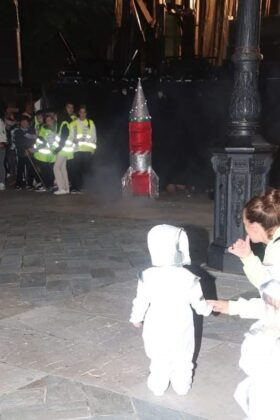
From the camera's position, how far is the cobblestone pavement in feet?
11.2

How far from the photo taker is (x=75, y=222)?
913cm

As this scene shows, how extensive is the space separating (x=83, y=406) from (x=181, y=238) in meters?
1.17

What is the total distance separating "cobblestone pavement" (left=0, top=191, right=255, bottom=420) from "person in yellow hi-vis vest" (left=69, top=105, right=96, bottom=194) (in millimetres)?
3815

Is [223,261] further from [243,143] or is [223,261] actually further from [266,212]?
[266,212]

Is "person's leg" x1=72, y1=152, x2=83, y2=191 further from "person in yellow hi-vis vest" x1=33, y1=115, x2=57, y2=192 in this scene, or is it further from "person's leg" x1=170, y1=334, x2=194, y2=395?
"person's leg" x1=170, y1=334, x2=194, y2=395

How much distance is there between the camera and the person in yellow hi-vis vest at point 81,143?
472 inches

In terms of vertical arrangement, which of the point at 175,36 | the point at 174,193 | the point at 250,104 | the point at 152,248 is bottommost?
the point at 174,193

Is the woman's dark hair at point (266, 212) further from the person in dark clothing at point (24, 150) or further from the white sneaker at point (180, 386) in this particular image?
the person in dark clothing at point (24, 150)

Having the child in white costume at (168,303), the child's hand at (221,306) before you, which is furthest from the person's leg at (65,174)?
the child's hand at (221,306)

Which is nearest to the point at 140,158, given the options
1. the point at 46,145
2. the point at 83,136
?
the point at 83,136

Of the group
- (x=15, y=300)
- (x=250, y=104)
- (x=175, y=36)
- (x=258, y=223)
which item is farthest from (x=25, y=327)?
(x=175, y=36)

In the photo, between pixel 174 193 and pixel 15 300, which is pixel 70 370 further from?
pixel 174 193

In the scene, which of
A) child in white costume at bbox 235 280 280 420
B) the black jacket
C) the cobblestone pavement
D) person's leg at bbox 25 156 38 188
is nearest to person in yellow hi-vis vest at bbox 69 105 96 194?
person's leg at bbox 25 156 38 188

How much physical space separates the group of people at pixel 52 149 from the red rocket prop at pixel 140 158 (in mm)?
1200
